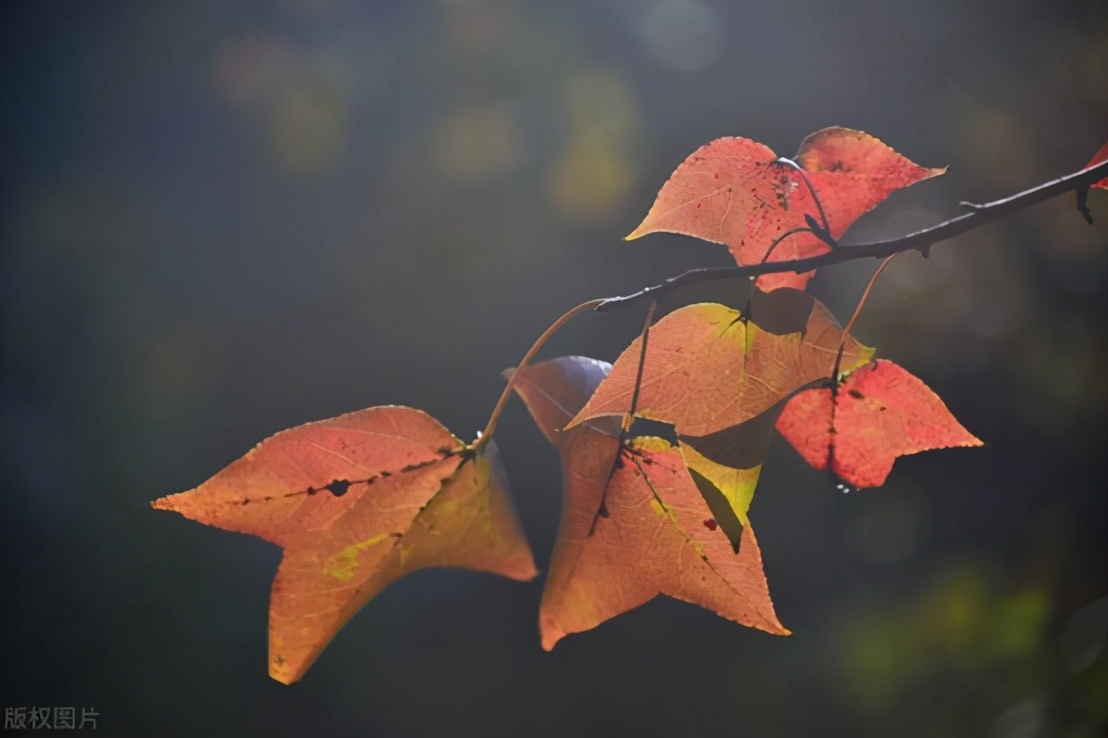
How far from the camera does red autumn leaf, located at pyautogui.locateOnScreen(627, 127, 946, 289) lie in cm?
17

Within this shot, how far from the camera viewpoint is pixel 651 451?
17 centimetres

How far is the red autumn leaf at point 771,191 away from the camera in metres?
0.17

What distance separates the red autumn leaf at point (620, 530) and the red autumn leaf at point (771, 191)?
44 millimetres


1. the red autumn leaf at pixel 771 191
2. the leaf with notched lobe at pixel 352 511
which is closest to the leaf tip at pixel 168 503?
the leaf with notched lobe at pixel 352 511

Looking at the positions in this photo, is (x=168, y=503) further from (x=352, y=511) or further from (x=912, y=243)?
(x=912, y=243)

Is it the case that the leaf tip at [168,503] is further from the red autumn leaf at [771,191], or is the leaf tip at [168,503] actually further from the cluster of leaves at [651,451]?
the red autumn leaf at [771,191]

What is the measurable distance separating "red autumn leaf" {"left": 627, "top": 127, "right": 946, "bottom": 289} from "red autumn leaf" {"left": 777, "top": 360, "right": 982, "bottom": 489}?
3cm

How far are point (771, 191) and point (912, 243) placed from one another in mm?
37

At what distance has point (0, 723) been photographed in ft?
1.43

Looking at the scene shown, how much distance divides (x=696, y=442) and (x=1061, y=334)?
0.35 metres

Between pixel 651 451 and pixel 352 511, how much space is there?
0.22 ft

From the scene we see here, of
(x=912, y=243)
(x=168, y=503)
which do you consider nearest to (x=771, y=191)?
(x=912, y=243)

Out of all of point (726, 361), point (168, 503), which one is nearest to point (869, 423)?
point (726, 361)

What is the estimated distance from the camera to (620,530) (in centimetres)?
18
